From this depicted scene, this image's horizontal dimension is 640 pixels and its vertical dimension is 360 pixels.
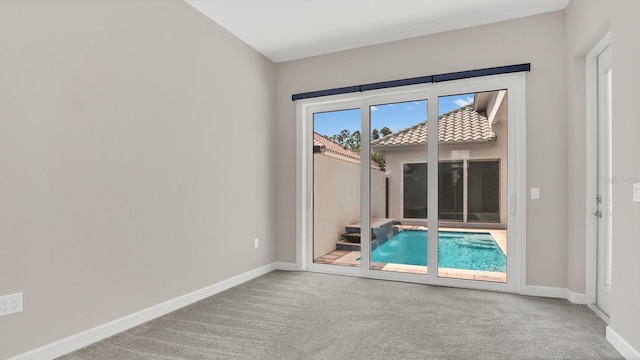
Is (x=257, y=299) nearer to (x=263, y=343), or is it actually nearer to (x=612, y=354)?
(x=263, y=343)

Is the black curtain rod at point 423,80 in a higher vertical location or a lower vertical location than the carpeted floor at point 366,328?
higher

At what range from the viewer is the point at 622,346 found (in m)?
2.19

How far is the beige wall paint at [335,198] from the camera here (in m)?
4.26

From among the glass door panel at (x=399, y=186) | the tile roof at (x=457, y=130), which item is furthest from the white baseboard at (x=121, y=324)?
the tile roof at (x=457, y=130)

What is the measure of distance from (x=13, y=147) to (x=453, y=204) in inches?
150

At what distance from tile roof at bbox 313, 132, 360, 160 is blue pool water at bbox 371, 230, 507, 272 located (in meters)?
1.19

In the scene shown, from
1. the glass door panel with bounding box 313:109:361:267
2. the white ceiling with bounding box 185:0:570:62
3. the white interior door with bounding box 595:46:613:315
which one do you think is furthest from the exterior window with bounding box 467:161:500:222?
the white ceiling with bounding box 185:0:570:62

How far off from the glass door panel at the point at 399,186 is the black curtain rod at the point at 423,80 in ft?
0.79

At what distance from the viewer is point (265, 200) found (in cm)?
451

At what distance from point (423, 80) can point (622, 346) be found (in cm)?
288

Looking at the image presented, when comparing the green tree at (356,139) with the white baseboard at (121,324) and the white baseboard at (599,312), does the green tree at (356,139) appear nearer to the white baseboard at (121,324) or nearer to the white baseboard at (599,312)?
the white baseboard at (121,324)

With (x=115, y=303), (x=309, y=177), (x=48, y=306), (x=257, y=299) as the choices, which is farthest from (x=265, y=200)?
(x=48, y=306)

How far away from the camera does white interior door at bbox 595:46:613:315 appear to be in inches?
115

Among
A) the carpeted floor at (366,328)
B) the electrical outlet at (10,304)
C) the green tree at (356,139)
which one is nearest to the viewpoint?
the electrical outlet at (10,304)
